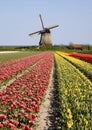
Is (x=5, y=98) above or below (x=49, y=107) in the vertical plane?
above

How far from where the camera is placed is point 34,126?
27.4 feet

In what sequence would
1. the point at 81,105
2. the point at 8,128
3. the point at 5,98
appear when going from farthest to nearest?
the point at 81,105
the point at 5,98
the point at 8,128

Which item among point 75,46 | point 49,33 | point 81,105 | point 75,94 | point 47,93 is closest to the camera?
point 81,105

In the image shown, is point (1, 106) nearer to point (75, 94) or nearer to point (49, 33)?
point (75, 94)

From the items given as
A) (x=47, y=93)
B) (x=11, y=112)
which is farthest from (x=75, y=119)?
(x=47, y=93)

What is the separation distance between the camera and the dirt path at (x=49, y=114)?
8852 mm

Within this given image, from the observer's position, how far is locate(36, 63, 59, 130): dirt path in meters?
8.85

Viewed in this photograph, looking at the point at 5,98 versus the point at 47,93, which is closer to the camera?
the point at 5,98

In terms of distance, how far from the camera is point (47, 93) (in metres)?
14.3

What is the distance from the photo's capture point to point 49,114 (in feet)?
33.6

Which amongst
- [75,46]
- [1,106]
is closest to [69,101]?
[1,106]

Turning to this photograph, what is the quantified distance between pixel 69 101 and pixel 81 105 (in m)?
1.16

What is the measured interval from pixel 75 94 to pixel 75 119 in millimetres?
3766

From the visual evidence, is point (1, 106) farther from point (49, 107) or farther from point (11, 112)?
point (49, 107)
